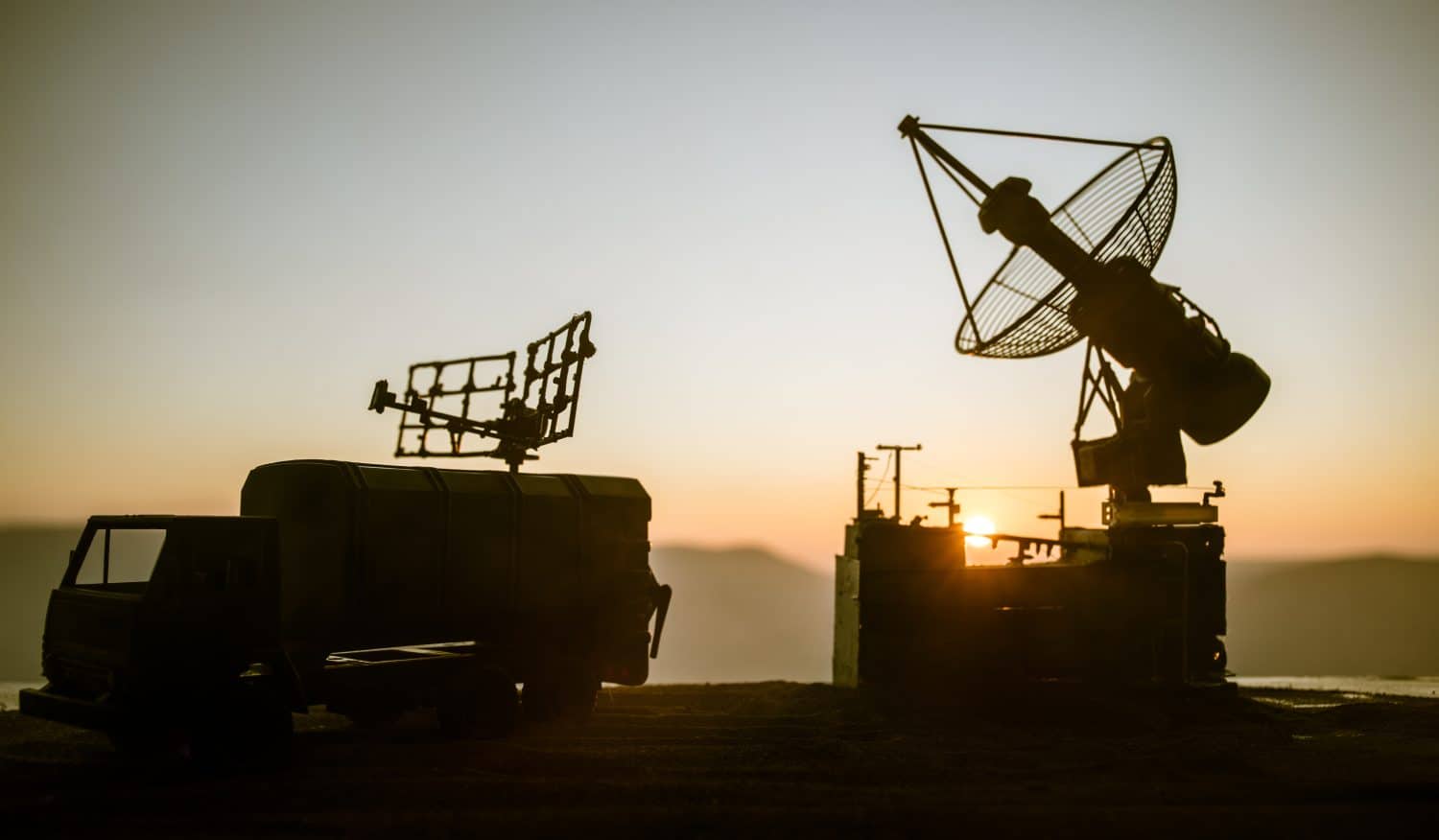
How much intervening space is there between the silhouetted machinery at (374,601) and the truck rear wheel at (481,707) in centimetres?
2

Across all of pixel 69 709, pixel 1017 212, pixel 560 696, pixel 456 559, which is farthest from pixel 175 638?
pixel 1017 212

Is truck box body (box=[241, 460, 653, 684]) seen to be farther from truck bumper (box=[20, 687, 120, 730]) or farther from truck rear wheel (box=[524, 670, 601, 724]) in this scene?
truck bumper (box=[20, 687, 120, 730])

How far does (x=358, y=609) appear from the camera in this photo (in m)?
10.2

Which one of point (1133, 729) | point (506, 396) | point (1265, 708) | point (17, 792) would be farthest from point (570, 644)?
point (1265, 708)

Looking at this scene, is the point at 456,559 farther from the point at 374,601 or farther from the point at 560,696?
the point at 560,696

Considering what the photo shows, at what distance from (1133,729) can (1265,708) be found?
302cm

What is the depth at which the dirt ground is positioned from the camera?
7.61 metres

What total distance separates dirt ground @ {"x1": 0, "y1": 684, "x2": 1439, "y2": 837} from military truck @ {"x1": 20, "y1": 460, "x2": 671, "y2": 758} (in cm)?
53

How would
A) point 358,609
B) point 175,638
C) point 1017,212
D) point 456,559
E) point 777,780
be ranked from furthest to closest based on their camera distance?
point 1017,212 < point 456,559 < point 358,609 < point 777,780 < point 175,638

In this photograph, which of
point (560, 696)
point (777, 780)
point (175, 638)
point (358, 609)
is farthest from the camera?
point (560, 696)

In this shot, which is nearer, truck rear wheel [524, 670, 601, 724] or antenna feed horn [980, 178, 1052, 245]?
truck rear wheel [524, 670, 601, 724]

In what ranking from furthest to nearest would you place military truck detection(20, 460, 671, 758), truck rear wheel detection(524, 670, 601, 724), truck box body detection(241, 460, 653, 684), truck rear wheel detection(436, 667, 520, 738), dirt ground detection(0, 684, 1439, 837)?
truck rear wheel detection(524, 670, 601, 724) < truck rear wheel detection(436, 667, 520, 738) < truck box body detection(241, 460, 653, 684) < military truck detection(20, 460, 671, 758) < dirt ground detection(0, 684, 1439, 837)

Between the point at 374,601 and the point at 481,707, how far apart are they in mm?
1761

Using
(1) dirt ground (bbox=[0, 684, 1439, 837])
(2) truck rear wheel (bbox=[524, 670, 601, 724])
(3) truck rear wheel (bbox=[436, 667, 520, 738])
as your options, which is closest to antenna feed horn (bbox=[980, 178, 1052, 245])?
(1) dirt ground (bbox=[0, 684, 1439, 837])
